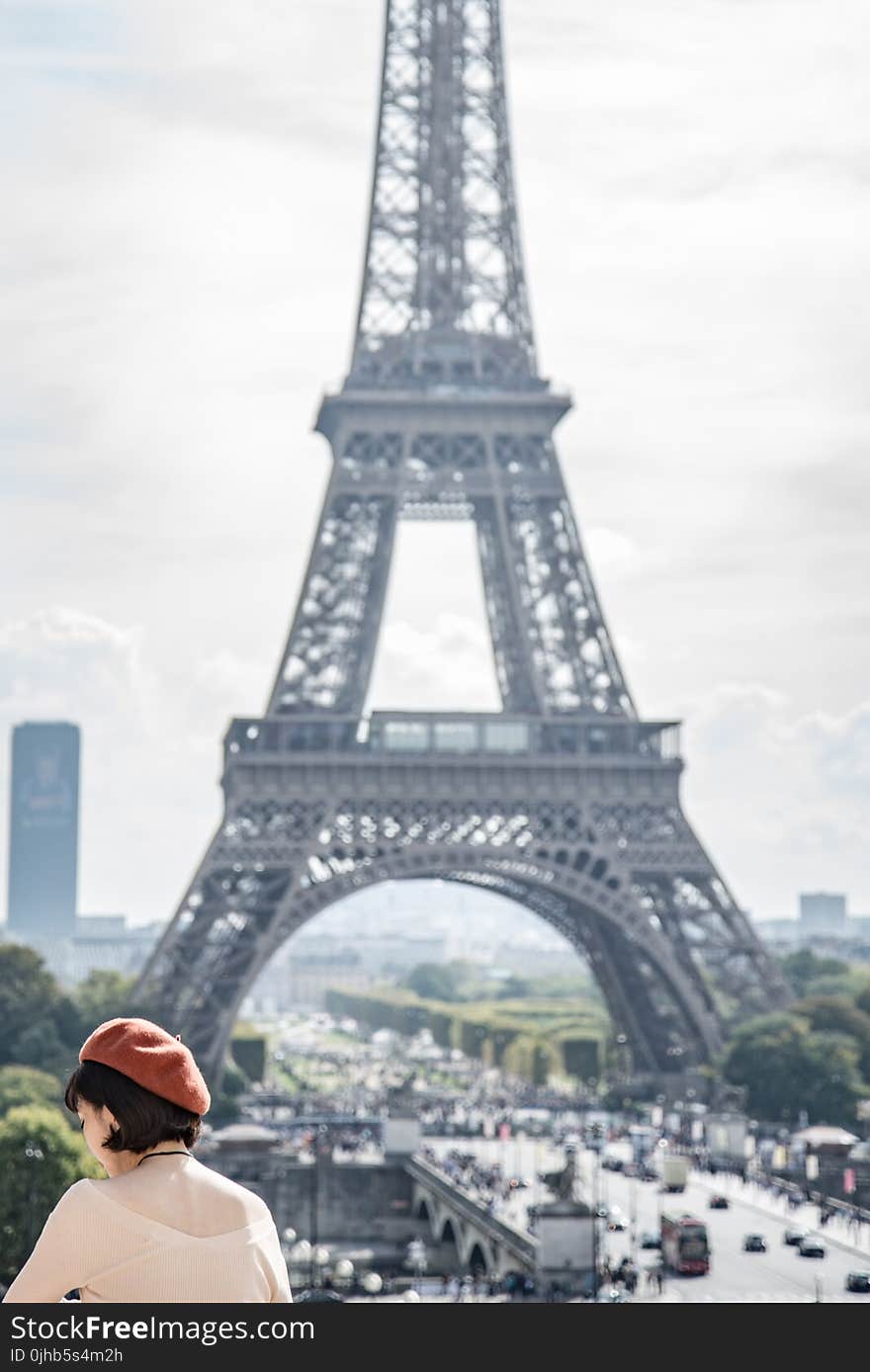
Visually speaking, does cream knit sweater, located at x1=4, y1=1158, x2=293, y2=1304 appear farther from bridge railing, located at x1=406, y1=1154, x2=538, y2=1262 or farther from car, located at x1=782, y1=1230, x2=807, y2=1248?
car, located at x1=782, y1=1230, x2=807, y2=1248

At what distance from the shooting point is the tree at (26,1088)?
77750mm

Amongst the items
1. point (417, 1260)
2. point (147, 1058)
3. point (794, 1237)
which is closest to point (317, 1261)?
point (417, 1260)

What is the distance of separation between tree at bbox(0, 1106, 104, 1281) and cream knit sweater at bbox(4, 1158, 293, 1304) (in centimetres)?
5466

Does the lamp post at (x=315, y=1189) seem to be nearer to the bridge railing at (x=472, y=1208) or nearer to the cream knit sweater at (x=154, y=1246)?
the bridge railing at (x=472, y=1208)

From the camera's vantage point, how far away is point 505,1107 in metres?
117

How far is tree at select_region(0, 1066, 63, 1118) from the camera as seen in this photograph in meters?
77.8

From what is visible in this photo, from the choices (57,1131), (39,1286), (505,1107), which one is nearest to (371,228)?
(57,1131)

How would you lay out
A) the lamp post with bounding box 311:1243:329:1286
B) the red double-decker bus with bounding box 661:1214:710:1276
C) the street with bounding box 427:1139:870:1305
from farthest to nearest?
1. the lamp post with bounding box 311:1243:329:1286
2. the red double-decker bus with bounding box 661:1214:710:1276
3. the street with bounding box 427:1139:870:1305

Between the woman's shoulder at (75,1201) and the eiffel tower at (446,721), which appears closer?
the woman's shoulder at (75,1201)

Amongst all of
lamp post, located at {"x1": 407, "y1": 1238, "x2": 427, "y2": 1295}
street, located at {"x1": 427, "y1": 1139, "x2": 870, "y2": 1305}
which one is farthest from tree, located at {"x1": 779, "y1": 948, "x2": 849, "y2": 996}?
lamp post, located at {"x1": 407, "y1": 1238, "x2": 427, "y2": 1295}

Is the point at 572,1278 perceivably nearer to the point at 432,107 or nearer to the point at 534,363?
the point at 534,363

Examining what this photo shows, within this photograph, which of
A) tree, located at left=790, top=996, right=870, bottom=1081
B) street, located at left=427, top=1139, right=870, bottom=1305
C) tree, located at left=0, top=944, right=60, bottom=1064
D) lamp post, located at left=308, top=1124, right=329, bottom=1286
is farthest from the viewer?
tree, located at left=0, top=944, right=60, bottom=1064

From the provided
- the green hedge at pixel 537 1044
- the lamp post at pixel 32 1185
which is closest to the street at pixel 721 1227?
the lamp post at pixel 32 1185

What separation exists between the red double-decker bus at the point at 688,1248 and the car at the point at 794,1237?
14.6 feet
